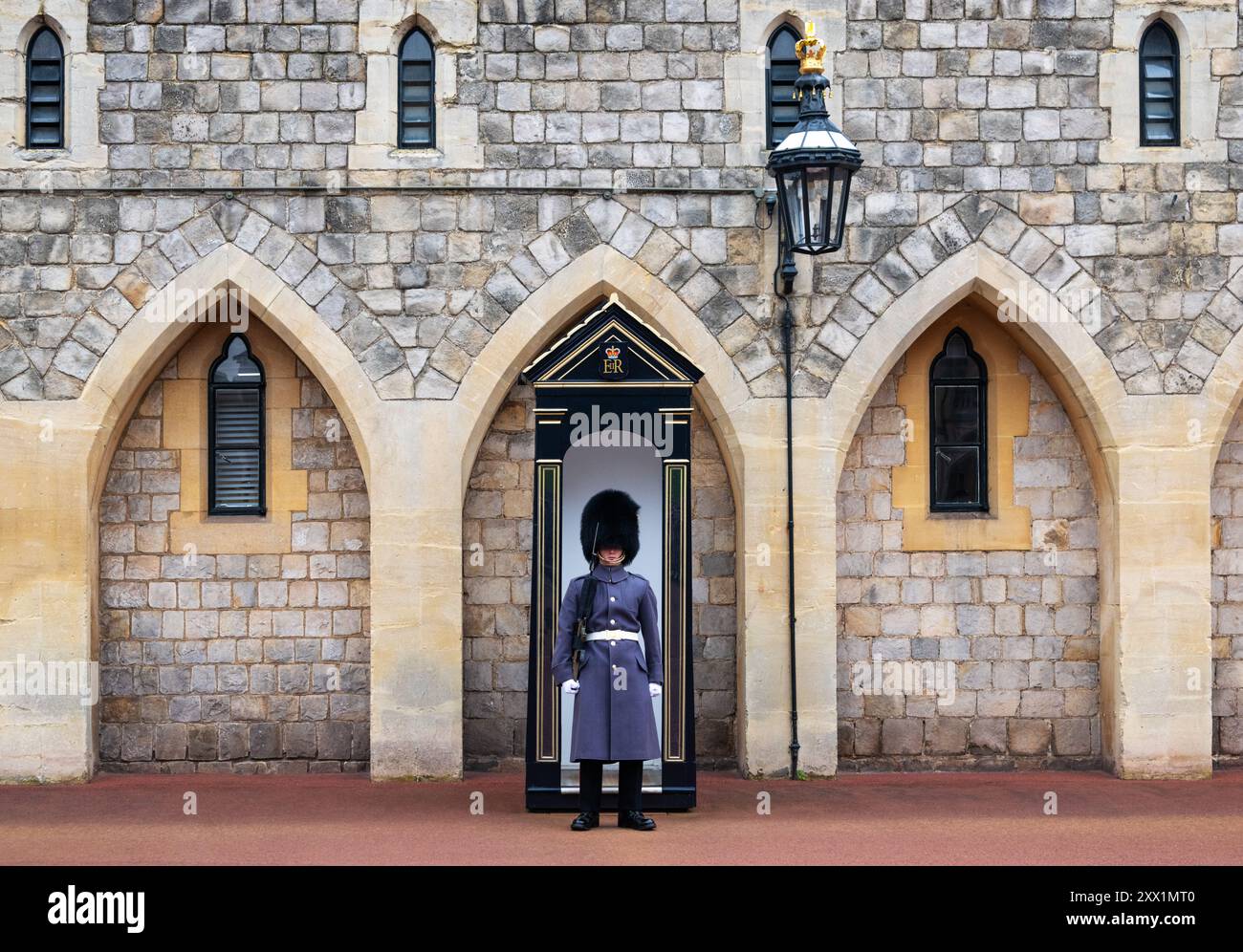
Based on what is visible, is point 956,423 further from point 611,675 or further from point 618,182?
point 611,675

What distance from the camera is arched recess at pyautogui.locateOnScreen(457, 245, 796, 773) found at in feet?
29.3

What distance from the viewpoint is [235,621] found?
9.28 m

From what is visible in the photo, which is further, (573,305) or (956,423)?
(956,423)

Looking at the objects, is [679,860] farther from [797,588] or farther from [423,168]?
[423,168]

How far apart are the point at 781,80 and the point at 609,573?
3.28 m

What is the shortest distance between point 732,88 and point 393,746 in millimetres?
4178

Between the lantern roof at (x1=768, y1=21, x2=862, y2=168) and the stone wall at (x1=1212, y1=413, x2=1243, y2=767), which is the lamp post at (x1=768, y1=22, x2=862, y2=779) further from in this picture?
the stone wall at (x1=1212, y1=413, x2=1243, y2=767)

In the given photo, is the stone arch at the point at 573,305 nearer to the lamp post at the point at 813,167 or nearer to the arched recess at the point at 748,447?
the arched recess at the point at 748,447

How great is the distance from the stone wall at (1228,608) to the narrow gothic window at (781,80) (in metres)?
3.25

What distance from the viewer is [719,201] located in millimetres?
9031

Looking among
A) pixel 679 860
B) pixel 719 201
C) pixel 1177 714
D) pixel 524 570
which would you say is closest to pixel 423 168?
pixel 719 201

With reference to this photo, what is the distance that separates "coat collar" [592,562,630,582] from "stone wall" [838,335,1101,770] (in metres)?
2.09

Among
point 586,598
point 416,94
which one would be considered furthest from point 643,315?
point 586,598

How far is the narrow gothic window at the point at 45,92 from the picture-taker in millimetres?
9047
